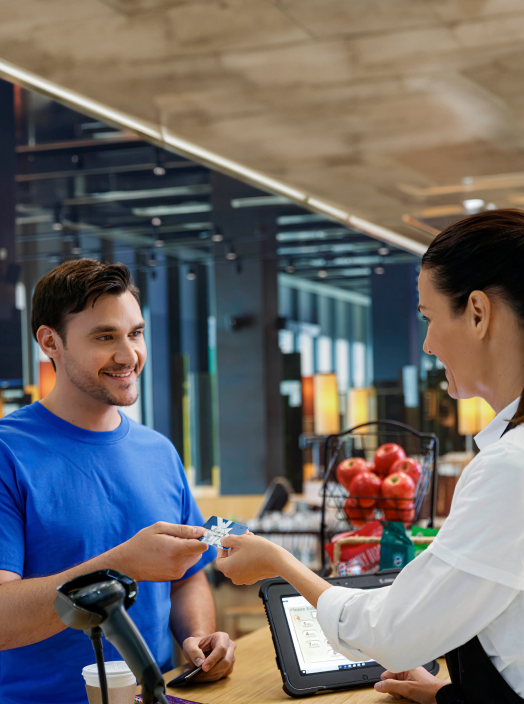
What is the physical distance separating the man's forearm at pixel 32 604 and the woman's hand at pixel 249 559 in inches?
9.6

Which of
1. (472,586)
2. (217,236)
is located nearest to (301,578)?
(472,586)

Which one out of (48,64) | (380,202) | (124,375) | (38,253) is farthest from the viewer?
(38,253)

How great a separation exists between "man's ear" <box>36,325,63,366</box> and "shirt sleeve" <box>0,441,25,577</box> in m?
0.28

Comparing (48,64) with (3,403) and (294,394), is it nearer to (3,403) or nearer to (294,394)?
(3,403)

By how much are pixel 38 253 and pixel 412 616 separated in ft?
27.8

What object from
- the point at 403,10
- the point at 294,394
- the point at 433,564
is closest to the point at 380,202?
the point at 403,10

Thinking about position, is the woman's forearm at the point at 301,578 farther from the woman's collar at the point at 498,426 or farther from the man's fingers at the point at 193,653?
the man's fingers at the point at 193,653

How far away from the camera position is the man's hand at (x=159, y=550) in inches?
52.8

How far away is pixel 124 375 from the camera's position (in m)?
1.75

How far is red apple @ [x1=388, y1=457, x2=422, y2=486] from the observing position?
2.09 meters

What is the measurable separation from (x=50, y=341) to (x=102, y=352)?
0.15 meters

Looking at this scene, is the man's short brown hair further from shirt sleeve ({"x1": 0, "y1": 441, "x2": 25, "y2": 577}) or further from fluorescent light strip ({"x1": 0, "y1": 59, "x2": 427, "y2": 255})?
fluorescent light strip ({"x1": 0, "y1": 59, "x2": 427, "y2": 255})

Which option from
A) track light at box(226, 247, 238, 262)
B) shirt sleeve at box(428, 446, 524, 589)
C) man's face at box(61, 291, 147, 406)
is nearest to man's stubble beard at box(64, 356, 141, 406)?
man's face at box(61, 291, 147, 406)

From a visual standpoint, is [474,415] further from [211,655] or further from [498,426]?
[498,426]
